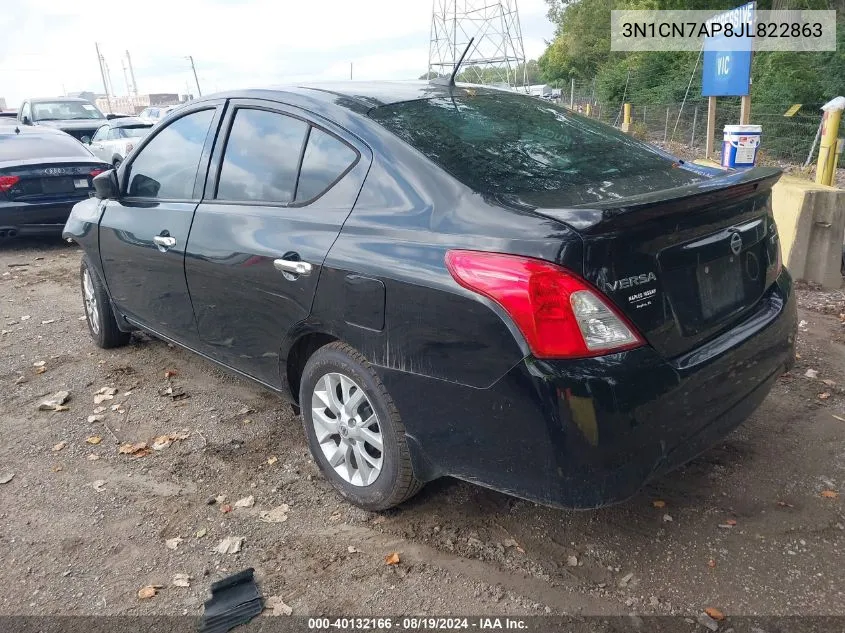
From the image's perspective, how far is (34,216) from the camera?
332 inches

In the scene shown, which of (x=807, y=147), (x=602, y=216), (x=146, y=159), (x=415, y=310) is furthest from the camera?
(x=807, y=147)

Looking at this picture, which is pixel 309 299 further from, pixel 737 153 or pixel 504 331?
pixel 737 153

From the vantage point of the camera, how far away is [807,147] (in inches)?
667

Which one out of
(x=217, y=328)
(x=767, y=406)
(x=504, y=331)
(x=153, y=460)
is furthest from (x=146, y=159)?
(x=767, y=406)

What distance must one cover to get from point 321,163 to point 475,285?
3.56ft

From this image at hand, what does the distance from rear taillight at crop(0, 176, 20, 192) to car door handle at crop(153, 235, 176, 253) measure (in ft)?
18.6

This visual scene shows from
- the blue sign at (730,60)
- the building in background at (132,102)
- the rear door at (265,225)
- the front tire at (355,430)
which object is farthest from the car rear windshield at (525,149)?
the building in background at (132,102)

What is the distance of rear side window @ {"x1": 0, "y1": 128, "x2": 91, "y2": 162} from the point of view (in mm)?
8758

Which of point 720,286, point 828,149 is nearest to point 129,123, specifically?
point 828,149

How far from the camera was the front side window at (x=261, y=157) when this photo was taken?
316cm

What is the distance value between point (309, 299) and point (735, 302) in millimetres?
1671

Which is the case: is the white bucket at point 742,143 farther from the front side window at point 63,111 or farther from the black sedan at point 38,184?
the front side window at point 63,111

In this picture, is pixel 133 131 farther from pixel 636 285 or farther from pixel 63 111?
pixel 636 285

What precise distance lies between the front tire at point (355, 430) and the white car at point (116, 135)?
43.3 feet
